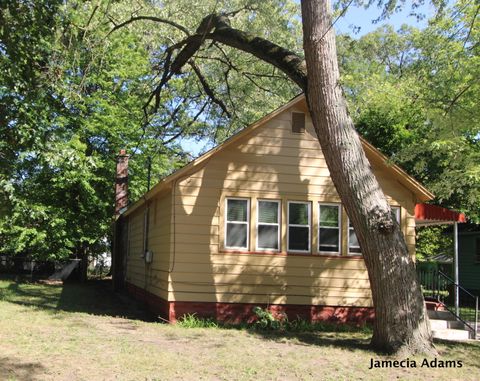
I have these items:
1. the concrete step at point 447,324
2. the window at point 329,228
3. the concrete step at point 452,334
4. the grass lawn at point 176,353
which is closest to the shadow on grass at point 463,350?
the grass lawn at point 176,353

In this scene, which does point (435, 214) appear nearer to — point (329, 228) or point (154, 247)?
point (329, 228)

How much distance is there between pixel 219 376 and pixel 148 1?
11.9 m

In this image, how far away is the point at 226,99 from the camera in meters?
22.9

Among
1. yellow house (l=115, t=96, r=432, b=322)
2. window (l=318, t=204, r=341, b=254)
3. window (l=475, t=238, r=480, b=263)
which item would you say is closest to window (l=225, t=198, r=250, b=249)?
yellow house (l=115, t=96, r=432, b=322)

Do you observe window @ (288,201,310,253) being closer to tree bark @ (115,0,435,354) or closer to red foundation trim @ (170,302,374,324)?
red foundation trim @ (170,302,374,324)

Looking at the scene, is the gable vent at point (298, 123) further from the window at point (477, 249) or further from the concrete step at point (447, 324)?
the window at point (477, 249)

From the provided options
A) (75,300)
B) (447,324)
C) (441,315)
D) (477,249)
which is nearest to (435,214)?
(441,315)

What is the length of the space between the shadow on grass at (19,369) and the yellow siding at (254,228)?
4798 millimetres

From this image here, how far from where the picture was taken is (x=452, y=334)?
40.2 feet

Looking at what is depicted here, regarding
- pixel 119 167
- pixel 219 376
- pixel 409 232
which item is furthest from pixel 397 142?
pixel 219 376

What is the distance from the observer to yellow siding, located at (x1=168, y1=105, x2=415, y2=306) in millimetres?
12148

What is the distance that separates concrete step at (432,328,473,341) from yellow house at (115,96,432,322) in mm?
1637

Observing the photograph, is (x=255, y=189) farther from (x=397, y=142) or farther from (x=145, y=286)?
(x=397, y=142)

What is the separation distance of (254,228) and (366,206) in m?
3.91
